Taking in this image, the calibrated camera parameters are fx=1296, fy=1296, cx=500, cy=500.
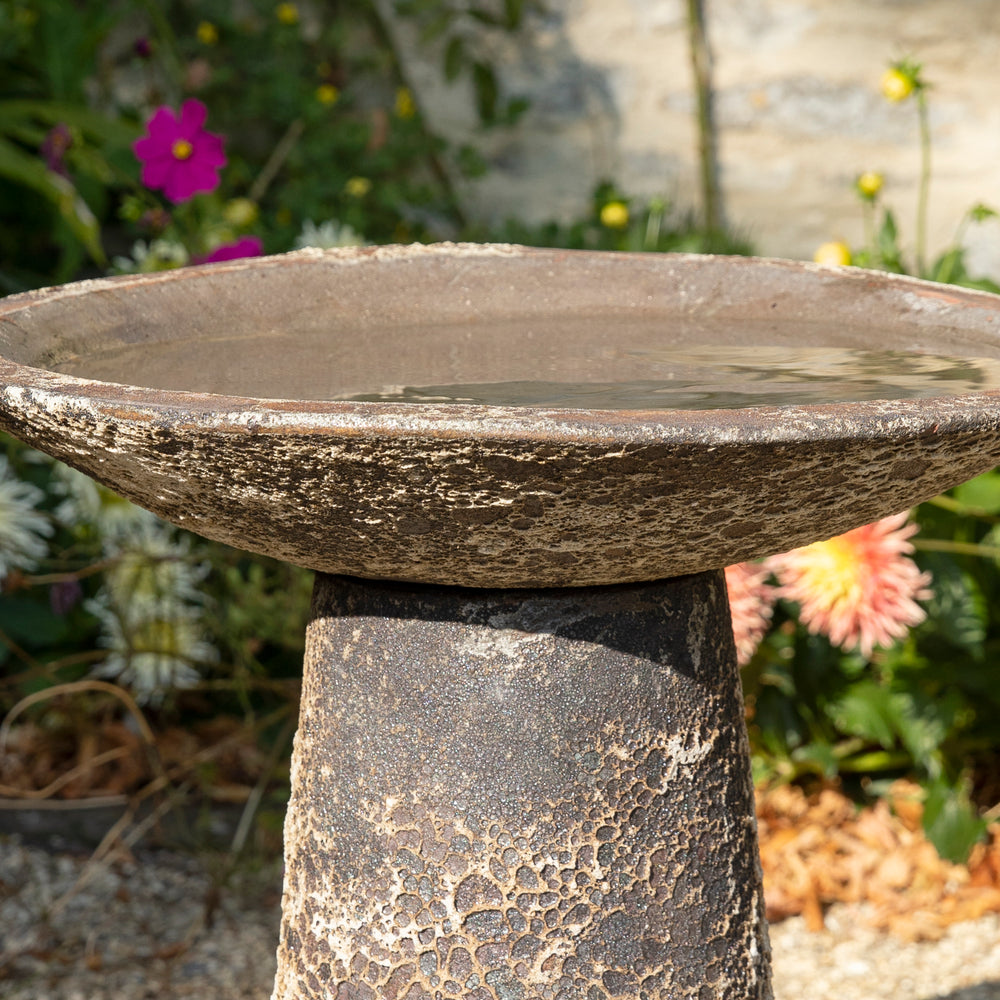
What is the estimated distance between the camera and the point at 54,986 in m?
2.34

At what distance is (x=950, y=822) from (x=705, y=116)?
242 centimetres

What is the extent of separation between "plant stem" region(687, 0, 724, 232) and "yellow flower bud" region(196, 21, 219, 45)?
156 centimetres

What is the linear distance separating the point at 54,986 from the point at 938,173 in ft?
10.3

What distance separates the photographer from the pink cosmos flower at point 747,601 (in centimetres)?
228

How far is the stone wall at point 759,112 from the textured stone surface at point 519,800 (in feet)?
9.73

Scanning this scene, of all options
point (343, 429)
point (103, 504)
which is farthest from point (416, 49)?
point (343, 429)

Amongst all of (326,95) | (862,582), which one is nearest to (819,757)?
(862,582)

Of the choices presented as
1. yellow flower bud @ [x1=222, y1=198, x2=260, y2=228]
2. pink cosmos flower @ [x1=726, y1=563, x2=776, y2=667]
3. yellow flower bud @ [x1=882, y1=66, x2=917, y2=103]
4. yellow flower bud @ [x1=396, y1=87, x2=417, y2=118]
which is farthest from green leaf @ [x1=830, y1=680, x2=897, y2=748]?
yellow flower bud @ [x1=396, y1=87, x2=417, y2=118]

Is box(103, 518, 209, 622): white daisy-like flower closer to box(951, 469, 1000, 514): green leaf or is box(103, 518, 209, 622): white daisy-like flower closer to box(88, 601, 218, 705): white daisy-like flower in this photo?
box(88, 601, 218, 705): white daisy-like flower

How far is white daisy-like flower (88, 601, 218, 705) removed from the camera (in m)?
2.77

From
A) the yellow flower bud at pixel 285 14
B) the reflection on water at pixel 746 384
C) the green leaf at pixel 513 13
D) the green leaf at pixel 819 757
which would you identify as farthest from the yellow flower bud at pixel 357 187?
the reflection on water at pixel 746 384

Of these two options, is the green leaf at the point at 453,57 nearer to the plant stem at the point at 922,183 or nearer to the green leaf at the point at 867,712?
the plant stem at the point at 922,183

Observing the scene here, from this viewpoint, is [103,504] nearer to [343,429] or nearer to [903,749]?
[903,749]

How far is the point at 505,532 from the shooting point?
3.28 feet
